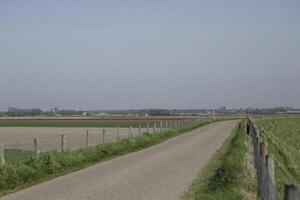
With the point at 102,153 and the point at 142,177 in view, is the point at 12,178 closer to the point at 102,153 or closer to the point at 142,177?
the point at 142,177

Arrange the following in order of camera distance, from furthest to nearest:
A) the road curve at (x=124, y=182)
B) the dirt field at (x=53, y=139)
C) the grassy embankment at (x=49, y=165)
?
the dirt field at (x=53, y=139) < the grassy embankment at (x=49, y=165) < the road curve at (x=124, y=182)

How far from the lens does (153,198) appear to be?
487 inches

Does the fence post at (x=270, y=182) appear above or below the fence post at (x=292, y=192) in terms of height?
below

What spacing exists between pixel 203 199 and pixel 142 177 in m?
4.94

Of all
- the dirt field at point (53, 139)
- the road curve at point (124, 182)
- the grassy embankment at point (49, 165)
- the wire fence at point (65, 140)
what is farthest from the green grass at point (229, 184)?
the dirt field at point (53, 139)

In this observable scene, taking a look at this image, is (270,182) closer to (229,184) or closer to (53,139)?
(229,184)

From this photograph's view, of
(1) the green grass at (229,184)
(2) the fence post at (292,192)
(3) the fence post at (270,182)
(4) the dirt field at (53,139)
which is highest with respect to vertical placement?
(2) the fence post at (292,192)

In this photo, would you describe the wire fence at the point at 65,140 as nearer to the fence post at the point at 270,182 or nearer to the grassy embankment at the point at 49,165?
the grassy embankment at the point at 49,165

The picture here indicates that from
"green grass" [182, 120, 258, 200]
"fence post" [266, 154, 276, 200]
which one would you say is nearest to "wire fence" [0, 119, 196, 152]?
"green grass" [182, 120, 258, 200]

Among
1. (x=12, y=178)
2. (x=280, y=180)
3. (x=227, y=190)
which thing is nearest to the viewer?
(x=227, y=190)

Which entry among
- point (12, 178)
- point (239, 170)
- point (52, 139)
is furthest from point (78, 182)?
point (52, 139)

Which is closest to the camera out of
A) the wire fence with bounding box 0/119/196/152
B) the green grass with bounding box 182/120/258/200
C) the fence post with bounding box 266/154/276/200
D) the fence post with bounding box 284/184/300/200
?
the fence post with bounding box 284/184/300/200

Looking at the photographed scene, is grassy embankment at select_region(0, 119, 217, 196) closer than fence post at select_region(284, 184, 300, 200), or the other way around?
fence post at select_region(284, 184, 300, 200)

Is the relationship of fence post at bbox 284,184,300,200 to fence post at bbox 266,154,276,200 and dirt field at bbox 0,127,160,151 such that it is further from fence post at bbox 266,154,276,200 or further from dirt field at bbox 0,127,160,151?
dirt field at bbox 0,127,160,151
